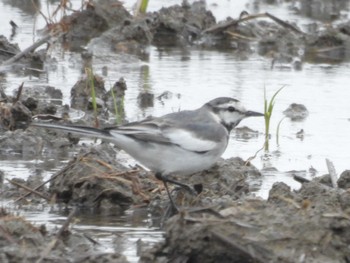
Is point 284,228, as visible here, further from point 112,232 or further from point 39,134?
point 39,134

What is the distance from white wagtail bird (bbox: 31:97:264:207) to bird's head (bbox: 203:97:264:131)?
0.39 m

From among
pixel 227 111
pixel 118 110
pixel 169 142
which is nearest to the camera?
pixel 169 142

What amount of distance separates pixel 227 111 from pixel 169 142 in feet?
3.08

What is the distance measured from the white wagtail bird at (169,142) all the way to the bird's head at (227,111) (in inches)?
15.2

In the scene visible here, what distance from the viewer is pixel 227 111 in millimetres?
9969

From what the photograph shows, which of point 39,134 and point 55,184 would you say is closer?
point 55,184

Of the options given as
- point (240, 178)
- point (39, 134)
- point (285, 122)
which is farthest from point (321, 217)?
point (285, 122)

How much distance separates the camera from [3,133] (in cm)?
1103

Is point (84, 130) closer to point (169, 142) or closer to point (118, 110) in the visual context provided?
point (169, 142)

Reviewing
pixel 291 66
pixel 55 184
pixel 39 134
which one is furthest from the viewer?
pixel 291 66

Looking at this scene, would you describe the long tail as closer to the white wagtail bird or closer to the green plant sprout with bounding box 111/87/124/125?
the white wagtail bird

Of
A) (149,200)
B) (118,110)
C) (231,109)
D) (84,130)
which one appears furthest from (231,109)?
(118,110)

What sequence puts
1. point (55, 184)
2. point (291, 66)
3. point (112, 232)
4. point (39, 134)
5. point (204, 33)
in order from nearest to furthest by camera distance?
point (112, 232), point (55, 184), point (39, 134), point (291, 66), point (204, 33)

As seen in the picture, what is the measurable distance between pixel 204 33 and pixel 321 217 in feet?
28.8
